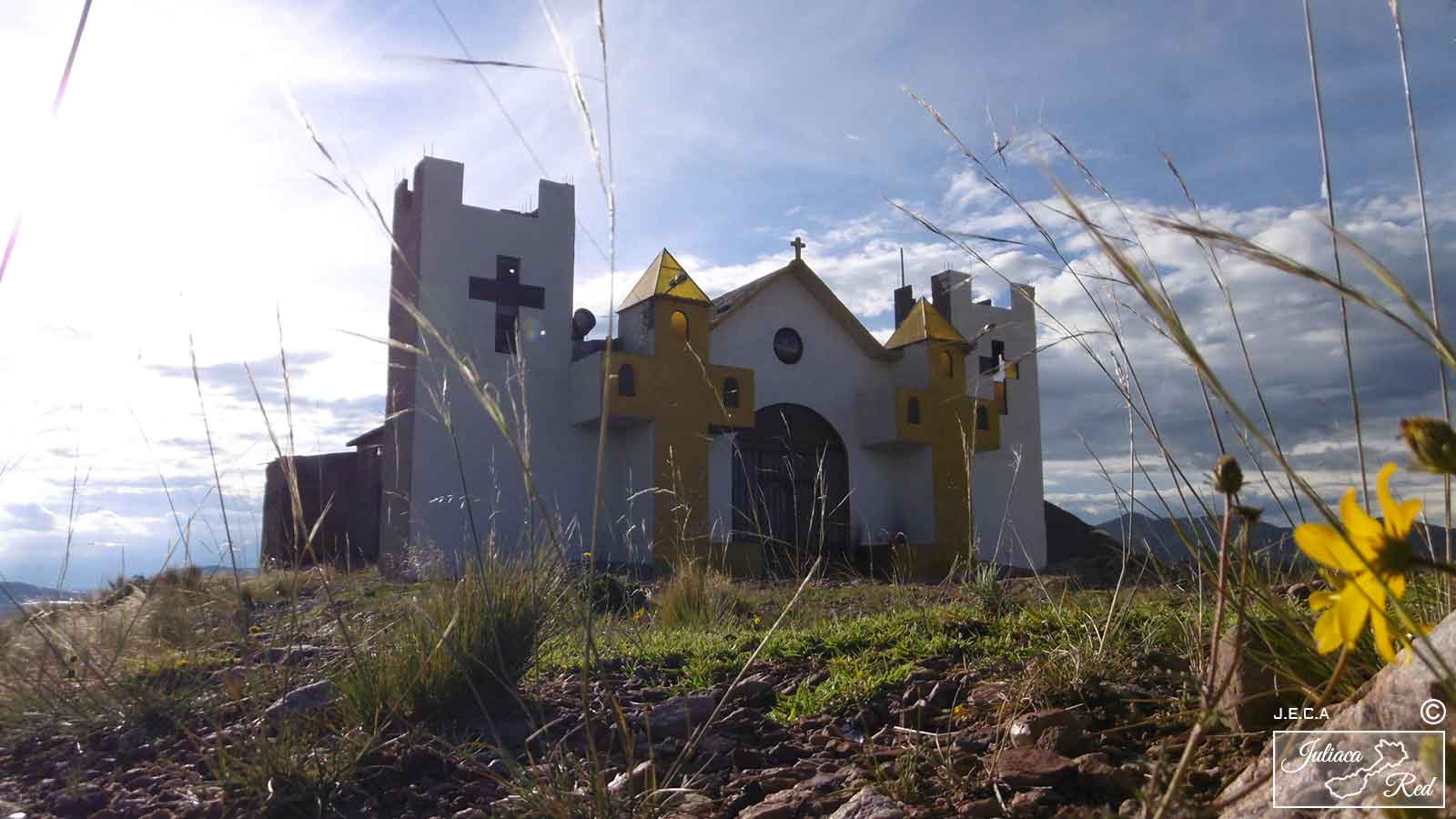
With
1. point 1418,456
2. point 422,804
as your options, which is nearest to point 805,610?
point 422,804

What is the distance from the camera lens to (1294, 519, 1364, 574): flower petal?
2.38 ft

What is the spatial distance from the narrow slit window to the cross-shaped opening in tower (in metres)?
1.43

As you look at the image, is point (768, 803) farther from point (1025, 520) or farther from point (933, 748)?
point (1025, 520)

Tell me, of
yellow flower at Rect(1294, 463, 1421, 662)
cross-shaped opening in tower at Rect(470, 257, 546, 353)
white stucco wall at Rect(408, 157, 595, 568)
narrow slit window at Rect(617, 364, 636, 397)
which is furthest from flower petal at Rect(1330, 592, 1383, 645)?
cross-shaped opening in tower at Rect(470, 257, 546, 353)

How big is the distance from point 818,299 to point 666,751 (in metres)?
14.2

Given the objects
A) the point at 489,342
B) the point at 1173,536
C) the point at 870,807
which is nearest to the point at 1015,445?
the point at 489,342

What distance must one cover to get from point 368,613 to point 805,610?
186 centimetres

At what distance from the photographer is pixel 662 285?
44.1 ft

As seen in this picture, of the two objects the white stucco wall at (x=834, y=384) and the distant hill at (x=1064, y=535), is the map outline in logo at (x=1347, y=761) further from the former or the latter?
the distant hill at (x=1064, y=535)

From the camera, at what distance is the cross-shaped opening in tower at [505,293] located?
519 inches

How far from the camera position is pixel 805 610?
14.0ft

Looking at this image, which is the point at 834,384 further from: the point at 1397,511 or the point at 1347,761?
the point at 1397,511

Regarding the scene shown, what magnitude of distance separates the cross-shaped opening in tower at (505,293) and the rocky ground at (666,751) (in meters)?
10.8

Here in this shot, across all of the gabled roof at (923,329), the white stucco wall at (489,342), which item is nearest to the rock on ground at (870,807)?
the white stucco wall at (489,342)
